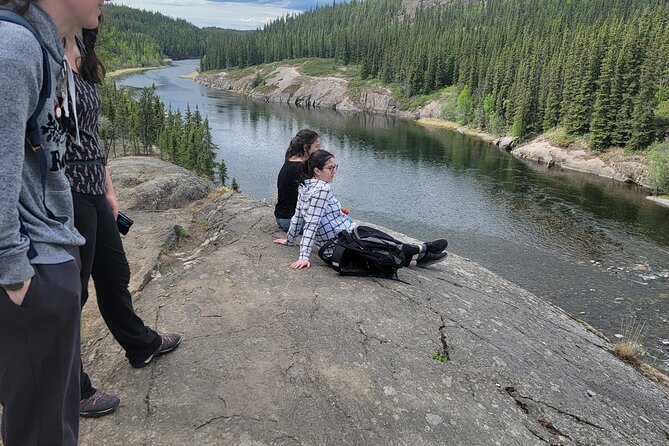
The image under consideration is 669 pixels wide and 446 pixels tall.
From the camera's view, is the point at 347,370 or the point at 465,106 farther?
the point at 465,106

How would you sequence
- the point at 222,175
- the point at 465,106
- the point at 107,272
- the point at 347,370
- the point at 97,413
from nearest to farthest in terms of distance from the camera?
1. the point at 107,272
2. the point at 97,413
3. the point at 347,370
4. the point at 222,175
5. the point at 465,106

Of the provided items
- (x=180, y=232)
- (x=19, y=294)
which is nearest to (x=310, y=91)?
(x=180, y=232)

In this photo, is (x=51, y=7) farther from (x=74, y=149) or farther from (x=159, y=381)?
(x=159, y=381)

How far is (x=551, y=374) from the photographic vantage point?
5.96m

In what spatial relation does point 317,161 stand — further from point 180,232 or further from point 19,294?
point 19,294

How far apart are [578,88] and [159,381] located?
2497 inches

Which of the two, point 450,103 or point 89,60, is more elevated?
point 450,103

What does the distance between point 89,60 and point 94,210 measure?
1.08 metres

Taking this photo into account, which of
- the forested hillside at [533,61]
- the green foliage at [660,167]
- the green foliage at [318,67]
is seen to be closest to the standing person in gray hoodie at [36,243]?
the green foliage at [660,167]

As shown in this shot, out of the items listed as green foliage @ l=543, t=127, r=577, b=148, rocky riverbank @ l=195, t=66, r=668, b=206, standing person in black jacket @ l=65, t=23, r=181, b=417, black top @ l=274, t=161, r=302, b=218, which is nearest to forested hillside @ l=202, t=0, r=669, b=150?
green foliage @ l=543, t=127, r=577, b=148

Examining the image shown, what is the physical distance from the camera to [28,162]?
226 cm

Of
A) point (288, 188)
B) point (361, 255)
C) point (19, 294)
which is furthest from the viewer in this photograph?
point (288, 188)

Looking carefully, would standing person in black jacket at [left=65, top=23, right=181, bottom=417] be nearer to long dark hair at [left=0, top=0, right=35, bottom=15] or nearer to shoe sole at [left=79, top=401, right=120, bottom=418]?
shoe sole at [left=79, top=401, right=120, bottom=418]

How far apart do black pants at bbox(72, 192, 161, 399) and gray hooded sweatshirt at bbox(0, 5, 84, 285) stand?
818 millimetres
